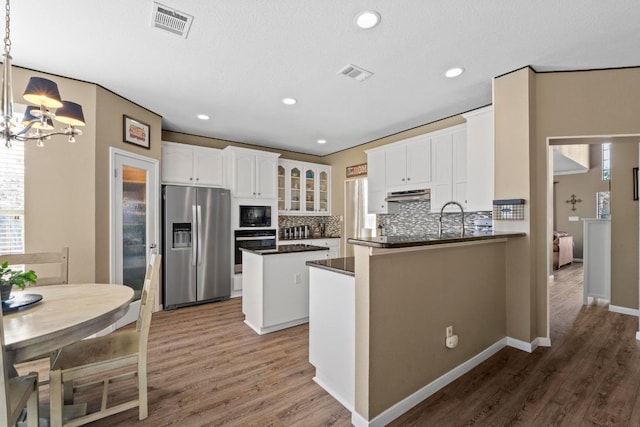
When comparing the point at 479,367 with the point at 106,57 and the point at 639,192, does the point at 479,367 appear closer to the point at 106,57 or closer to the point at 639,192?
the point at 639,192

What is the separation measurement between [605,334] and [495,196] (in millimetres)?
1904

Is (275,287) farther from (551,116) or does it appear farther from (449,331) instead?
(551,116)

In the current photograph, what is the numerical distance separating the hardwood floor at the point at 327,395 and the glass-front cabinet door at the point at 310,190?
3122 mm

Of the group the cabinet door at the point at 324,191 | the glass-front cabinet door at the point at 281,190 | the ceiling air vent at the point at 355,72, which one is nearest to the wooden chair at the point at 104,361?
the ceiling air vent at the point at 355,72

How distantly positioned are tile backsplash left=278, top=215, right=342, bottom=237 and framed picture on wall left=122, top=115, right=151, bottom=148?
2680 millimetres

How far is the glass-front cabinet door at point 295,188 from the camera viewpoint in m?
5.63

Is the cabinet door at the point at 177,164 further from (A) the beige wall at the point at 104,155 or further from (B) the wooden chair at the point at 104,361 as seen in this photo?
(B) the wooden chair at the point at 104,361

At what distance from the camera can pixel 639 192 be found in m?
3.34

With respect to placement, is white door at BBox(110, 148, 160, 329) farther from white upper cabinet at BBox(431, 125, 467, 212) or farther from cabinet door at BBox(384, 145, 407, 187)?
white upper cabinet at BBox(431, 125, 467, 212)

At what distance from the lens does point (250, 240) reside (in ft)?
15.8

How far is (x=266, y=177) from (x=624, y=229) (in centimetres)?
506

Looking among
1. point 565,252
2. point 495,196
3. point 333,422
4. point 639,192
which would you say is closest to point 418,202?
point 495,196

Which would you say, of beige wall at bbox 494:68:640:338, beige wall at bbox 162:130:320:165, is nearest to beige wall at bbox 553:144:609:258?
beige wall at bbox 494:68:640:338

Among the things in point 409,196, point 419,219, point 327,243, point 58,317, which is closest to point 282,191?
point 327,243
